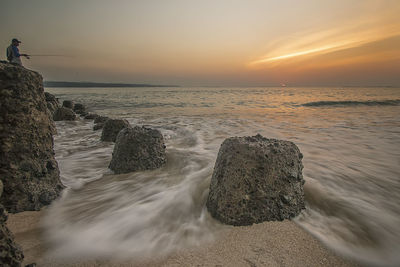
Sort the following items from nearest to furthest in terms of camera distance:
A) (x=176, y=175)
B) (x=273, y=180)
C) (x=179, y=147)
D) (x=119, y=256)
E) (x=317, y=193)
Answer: (x=119, y=256), (x=273, y=180), (x=317, y=193), (x=176, y=175), (x=179, y=147)

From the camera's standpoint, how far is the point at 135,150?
349 cm

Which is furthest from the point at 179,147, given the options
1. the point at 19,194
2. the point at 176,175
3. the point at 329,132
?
the point at 329,132

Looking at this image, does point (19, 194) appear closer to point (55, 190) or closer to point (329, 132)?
point (55, 190)

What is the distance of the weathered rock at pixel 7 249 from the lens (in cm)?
124

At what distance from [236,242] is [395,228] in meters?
1.88

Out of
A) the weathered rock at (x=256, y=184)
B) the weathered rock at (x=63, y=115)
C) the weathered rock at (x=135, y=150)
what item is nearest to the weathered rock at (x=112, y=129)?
the weathered rock at (x=135, y=150)

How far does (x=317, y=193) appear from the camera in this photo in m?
2.87

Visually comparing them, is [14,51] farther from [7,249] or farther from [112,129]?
[7,249]

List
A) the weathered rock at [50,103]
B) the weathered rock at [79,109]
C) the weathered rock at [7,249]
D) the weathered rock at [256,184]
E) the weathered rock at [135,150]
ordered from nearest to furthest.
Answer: the weathered rock at [7,249] → the weathered rock at [256,184] → the weathered rock at [135,150] → the weathered rock at [50,103] → the weathered rock at [79,109]

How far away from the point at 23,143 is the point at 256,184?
8.16 feet

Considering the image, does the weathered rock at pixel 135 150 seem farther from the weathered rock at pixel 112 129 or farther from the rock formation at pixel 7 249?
the weathered rock at pixel 112 129

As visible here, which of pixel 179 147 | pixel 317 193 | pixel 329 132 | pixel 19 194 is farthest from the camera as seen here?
pixel 329 132

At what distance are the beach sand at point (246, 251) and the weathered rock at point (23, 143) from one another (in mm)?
342

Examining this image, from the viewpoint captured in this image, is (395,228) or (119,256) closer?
(119,256)
